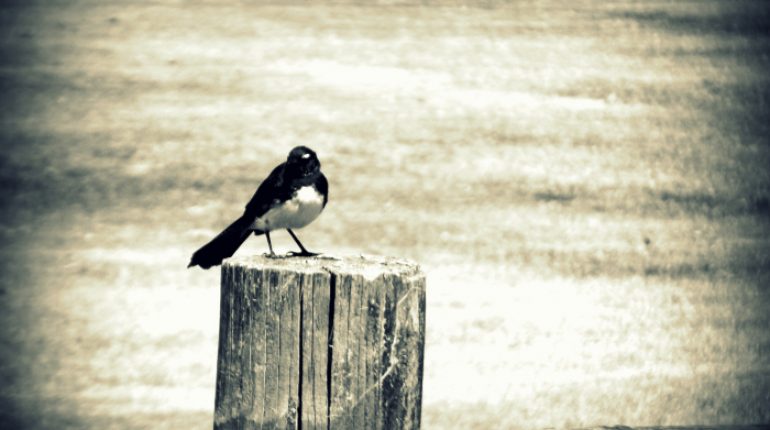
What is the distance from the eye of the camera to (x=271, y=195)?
2.38 m

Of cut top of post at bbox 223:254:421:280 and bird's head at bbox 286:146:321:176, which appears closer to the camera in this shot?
cut top of post at bbox 223:254:421:280

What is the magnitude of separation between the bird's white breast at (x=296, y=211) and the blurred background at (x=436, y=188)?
186 centimetres

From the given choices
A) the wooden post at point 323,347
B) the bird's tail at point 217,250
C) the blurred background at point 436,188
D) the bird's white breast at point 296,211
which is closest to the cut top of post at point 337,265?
the wooden post at point 323,347

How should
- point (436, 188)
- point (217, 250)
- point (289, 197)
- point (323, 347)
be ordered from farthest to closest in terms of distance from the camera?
point (436, 188) < point (289, 197) < point (217, 250) < point (323, 347)

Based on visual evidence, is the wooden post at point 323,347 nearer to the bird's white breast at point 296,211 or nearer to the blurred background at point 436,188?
the bird's white breast at point 296,211

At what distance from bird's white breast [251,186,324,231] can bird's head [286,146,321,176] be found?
44mm

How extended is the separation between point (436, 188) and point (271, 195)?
2134 mm

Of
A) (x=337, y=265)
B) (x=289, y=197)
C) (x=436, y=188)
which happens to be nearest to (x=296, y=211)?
(x=289, y=197)

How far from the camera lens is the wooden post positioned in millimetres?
1715

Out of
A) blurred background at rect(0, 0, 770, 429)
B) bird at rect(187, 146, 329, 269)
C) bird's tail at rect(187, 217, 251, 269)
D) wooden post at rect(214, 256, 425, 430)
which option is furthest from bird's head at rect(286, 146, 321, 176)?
blurred background at rect(0, 0, 770, 429)

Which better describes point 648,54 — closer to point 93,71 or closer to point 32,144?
point 93,71

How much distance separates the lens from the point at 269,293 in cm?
172

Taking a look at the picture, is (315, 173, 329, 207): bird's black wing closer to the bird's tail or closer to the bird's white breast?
the bird's white breast

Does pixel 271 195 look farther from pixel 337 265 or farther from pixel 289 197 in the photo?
pixel 337 265
